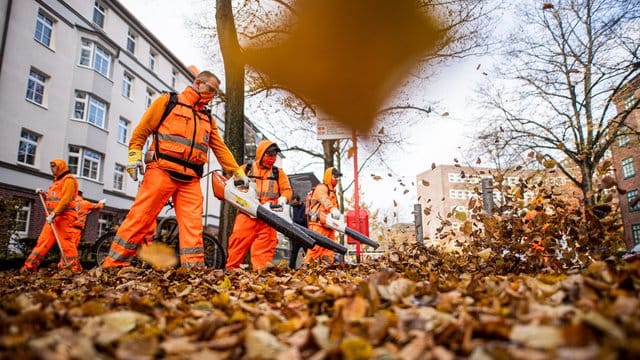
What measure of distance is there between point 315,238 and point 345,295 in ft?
11.5

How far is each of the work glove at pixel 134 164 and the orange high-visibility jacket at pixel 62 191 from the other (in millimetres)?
3702

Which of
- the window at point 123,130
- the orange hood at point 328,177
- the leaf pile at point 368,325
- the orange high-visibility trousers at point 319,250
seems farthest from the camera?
the window at point 123,130

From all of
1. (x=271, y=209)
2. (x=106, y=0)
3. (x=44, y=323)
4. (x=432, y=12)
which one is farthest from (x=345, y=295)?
(x=106, y=0)

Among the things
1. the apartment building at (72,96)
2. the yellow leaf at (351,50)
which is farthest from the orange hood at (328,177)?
the apartment building at (72,96)

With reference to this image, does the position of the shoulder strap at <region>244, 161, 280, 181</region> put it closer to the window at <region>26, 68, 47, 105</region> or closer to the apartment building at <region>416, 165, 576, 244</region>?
the apartment building at <region>416, 165, 576, 244</region>

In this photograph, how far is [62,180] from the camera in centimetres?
711

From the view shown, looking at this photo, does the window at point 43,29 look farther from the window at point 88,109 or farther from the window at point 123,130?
the window at point 123,130

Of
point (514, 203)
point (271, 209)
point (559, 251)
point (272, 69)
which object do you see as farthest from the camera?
point (272, 69)

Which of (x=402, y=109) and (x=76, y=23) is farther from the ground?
(x=76, y=23)

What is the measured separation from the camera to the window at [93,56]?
66.5 ft

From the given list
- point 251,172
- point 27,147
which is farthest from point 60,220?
point 27,147

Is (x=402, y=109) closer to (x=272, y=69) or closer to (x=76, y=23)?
(x=272, y=69)

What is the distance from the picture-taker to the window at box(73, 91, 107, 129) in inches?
776

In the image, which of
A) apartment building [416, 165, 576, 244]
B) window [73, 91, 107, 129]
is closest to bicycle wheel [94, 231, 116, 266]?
apartment building [416, 165, 576, 244]
